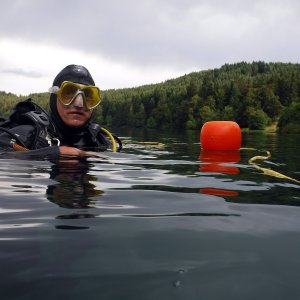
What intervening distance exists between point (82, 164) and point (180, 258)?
3788 mm

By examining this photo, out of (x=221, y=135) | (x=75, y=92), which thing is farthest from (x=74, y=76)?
(x=221, y=135)

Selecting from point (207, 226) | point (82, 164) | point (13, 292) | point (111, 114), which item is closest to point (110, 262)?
point (13, 292)

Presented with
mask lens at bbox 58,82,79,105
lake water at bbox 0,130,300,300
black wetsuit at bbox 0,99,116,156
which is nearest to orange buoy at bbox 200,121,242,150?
black wetsuit at bbox 0,99,116,156

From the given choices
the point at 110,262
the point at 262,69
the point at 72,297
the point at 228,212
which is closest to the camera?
the point at 72,297

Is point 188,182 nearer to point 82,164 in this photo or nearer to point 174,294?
point 82,164

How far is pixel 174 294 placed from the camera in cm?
135

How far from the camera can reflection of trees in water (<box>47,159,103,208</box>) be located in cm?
282

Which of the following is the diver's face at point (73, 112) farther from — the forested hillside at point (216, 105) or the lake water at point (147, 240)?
the forested hillside at point (216, 105)

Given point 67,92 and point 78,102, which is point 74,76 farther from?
point 78,102

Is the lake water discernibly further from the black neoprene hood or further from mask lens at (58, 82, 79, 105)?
the black neoprene hood

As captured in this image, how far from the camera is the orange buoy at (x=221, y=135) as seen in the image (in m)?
8.44

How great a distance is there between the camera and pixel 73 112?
601 centimetres

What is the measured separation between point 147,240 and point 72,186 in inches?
65.5

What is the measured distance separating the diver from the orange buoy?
2893 mm
